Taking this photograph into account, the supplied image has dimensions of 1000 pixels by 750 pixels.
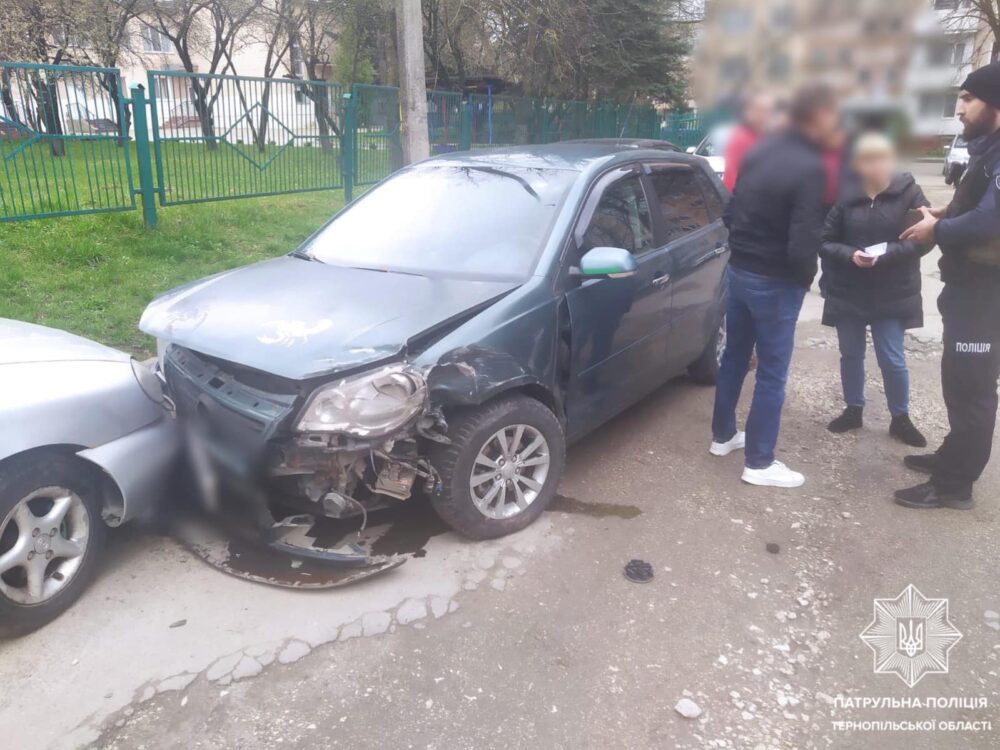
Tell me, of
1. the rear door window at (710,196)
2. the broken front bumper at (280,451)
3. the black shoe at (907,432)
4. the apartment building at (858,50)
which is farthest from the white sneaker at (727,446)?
the apartment building at (858,50)

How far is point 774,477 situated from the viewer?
3807 millimetres

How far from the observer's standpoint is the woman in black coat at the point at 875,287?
379cm

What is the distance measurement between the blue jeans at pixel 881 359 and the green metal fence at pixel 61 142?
6601 mm

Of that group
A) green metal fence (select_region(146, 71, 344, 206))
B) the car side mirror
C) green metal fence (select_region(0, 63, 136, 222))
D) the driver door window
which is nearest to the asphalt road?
the car side mirror

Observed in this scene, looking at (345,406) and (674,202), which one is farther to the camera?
(674,202)

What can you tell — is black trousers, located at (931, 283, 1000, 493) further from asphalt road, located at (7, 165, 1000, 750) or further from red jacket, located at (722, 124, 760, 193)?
red jacket, located at (722, 124, 760, 193)

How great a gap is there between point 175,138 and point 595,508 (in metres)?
6.37

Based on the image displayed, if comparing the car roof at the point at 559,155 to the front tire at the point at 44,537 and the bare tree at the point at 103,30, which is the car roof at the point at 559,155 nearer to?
the front tire at the point at 44,537

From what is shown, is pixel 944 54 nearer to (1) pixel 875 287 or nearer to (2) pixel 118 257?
(1) pixel 875 287

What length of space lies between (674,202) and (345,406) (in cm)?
258

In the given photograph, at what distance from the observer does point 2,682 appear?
245cm

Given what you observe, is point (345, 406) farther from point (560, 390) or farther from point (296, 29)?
point (296, 29)

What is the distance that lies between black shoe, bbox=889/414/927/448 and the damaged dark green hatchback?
4.27 feet

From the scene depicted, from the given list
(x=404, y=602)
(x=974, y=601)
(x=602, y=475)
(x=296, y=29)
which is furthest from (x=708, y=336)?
(x=296, y=29)
